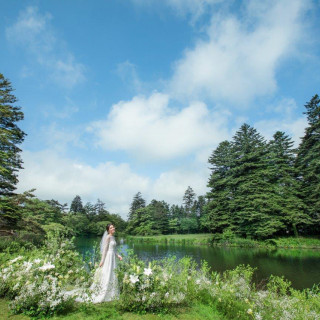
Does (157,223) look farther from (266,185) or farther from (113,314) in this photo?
(113,314)

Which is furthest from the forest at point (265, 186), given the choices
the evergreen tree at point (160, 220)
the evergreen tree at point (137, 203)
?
the evergreen tree at point (137, 203)

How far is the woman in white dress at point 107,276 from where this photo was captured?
496cm

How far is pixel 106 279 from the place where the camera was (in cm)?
523

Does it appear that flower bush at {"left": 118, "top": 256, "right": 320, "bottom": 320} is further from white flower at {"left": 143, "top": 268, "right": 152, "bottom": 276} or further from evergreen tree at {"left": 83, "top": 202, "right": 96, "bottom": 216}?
evergreen tree at {"left": 83, "top": 202, "right": 96, "bottom": 216}

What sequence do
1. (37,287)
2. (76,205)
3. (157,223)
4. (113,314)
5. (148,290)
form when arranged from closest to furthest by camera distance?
(37,287) → (113,314) → (148,290) → (157,223) → (76,205)

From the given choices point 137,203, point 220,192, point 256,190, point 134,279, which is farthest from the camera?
point 137,203

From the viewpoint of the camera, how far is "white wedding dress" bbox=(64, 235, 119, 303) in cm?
489

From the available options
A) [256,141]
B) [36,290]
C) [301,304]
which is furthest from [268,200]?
[36,290]

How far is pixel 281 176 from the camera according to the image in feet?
106

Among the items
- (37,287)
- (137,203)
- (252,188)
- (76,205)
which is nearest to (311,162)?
(252,188)

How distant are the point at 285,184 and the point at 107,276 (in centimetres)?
3263

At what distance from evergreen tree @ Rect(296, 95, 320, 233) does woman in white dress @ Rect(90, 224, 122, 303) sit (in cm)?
2772

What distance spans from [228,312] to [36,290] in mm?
4087

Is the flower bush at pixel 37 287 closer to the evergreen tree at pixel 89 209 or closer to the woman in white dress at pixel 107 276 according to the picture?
the woman in white dress at pixel 107 276
